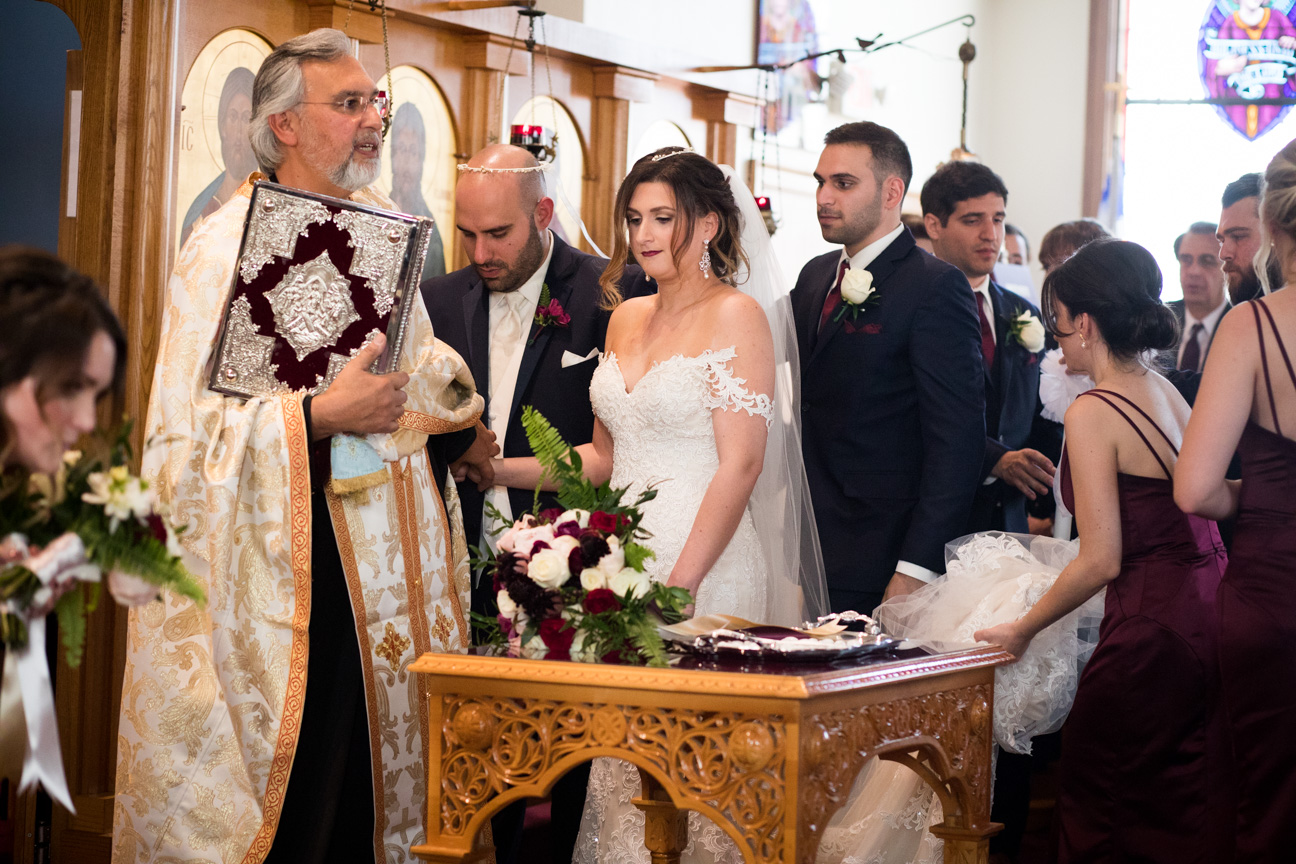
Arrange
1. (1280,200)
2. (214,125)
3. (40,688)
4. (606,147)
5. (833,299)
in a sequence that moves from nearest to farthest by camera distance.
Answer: (40,688) → (1280,200) → (833,299) → (214,125) → (606,147)

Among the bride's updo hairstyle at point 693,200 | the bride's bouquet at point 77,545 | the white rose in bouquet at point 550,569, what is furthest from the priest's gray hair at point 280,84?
the bride's bouquet at point 77,545

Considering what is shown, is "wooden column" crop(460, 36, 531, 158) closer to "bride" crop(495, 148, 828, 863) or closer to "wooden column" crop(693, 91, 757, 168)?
"wooden column" crop(693, 91, 757, 168)

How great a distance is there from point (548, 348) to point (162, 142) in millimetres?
1549

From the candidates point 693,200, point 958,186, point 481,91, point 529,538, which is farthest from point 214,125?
point 529,538

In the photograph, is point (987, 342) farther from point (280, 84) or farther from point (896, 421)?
point (280, 84)

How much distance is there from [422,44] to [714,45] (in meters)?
3.22

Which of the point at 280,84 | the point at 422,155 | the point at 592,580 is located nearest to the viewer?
the point at 592,580

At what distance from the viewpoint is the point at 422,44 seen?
20.9 feet

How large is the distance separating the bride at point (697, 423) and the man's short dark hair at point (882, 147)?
617mm

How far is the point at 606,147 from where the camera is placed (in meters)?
7.71

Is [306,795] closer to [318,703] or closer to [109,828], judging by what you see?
[318,703]

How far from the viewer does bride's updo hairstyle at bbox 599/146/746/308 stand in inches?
148

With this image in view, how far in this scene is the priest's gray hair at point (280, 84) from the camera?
371cm

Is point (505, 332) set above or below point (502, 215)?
below
